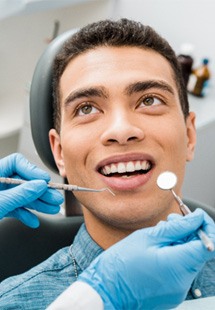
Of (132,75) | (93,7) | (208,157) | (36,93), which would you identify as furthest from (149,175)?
(93,7)

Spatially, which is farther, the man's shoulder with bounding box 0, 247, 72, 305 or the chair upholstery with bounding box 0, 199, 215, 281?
the chair upholstery with bounding box 0, 199, 215, 281

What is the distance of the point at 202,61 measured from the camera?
2734 mm

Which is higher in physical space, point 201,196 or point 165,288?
point 165,288

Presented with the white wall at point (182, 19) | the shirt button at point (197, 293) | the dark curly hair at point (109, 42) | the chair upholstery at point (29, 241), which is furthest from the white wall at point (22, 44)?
the shirt button at point (197, 293)

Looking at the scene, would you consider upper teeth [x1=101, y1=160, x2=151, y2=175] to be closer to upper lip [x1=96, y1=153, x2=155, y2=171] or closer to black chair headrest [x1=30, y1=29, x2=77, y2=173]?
upper lip [x1=96, y1=153, x2=155, y2=171]

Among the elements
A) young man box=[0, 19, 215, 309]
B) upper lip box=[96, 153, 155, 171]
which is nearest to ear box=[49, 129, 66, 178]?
young man box=[0, 19, 215, 309]

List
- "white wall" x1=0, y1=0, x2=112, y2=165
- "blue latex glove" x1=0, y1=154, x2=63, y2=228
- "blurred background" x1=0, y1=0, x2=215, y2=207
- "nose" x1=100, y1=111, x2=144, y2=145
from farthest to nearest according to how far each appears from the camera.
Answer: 1. "white wall" x1=0, y1=0, x2=112, y2=165
2. "blurred background" x1=0, y1=0, x2=215, y2=207
3. "blue latex glove" x1=0, y1=154, x2=63, y2=228
4. "nose" x1=100, y1=111, x2=144, y2=145

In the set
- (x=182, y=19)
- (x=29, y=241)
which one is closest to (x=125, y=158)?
(x=29, y=241)

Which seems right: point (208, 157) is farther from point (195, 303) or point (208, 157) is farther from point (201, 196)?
point (195, 303)

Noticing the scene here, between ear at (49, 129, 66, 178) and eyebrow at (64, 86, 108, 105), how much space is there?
133 millimetres

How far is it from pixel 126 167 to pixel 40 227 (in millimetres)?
449

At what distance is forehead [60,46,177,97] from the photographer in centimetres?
141

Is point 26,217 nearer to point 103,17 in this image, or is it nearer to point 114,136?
point 114,136

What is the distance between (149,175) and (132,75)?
278mm
